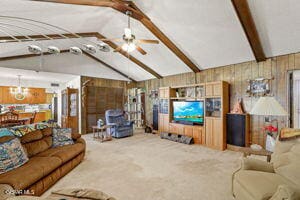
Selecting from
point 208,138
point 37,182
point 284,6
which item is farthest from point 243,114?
point 37,182

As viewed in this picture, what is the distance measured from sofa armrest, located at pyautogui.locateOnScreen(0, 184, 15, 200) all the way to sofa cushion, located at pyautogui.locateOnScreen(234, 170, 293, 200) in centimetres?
250

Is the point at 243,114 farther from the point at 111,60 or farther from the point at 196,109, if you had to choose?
the point at 111,60

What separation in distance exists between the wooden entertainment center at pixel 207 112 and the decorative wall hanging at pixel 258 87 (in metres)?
0.60

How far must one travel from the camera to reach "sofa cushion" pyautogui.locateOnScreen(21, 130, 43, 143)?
287cm

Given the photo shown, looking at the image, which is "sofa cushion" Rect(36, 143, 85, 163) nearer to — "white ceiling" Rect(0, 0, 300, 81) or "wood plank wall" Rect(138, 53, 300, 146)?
"white ceiling" Rect(0, 0, 300, 81)

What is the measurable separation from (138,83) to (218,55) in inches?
184

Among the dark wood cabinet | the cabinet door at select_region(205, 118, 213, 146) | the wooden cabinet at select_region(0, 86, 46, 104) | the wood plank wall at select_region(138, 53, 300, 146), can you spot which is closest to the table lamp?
the wood plank wall at select_region(138, 53, 300, 146)

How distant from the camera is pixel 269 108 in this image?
7.57 feet

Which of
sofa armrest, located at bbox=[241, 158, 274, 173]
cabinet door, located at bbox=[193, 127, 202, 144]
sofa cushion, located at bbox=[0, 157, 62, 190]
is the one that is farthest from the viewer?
cabinet door, located at bbox=[193, 127, 202, 144]

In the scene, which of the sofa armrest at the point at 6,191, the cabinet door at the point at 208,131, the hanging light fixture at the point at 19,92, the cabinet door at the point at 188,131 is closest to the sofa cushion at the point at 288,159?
the cabinet door at the point at 208,131

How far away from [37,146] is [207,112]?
14.8 feet

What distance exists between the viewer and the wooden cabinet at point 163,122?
6336mm

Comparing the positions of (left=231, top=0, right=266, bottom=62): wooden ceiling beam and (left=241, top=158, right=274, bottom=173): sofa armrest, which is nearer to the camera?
(left=241, top=158, right=274, bottom=173): sofa armrest

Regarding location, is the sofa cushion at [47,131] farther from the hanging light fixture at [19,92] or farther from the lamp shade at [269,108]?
the hanging light fixture at [19,92]
